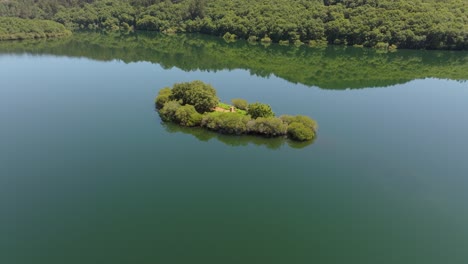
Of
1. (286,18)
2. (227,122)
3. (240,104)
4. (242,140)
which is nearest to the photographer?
(242,140)

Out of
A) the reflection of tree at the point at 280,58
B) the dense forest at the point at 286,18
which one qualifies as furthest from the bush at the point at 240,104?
the dense forest at the point at 286,18

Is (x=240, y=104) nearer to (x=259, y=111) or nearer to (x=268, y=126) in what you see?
(x=259, y=111)

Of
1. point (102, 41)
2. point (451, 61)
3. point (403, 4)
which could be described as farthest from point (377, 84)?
point (102, 41)

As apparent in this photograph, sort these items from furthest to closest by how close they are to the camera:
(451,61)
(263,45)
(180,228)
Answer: (263,45)
(451,61)
(180,228)

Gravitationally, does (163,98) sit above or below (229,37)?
below

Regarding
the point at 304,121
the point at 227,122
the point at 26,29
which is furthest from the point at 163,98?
the point at 26,29

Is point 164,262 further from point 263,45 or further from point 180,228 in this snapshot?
point 263,45

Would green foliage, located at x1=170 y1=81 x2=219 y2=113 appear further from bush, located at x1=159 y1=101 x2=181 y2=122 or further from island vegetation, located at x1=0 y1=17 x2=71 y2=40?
island vegetation, located at x1=0 y1=17 x2=71 y2=40
